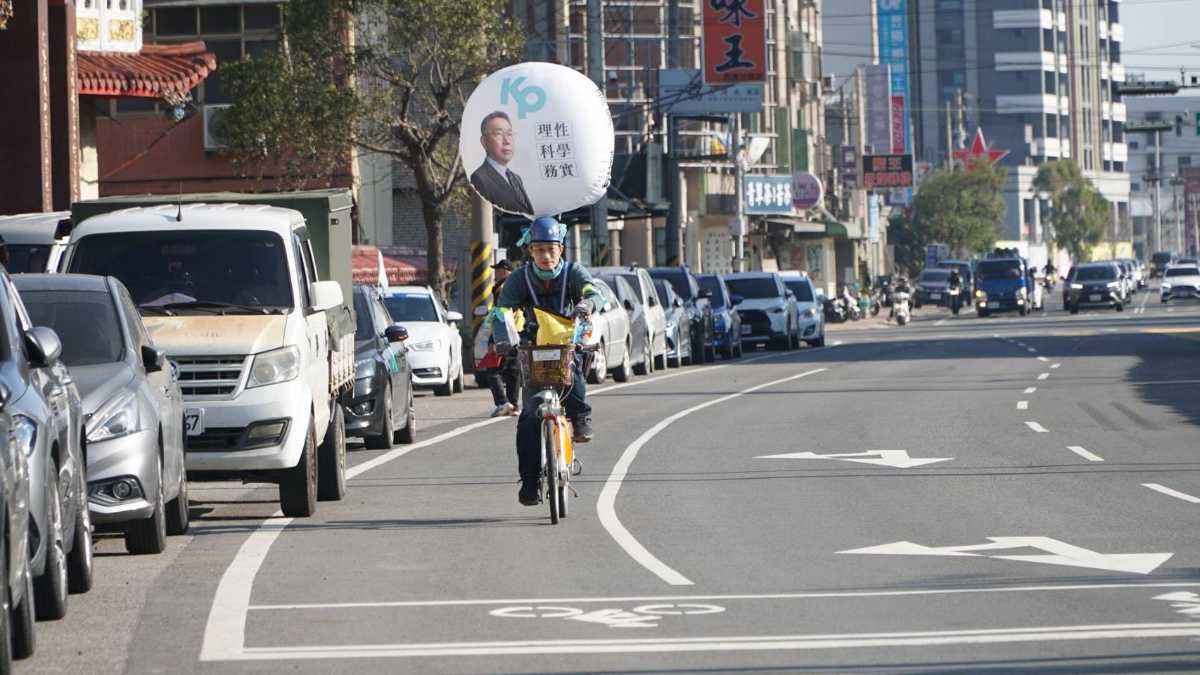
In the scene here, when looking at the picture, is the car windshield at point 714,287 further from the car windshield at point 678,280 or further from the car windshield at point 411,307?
the car windshield at point 411,307

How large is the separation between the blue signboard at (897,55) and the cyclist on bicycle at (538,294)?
112 m

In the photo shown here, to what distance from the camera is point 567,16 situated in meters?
68.8

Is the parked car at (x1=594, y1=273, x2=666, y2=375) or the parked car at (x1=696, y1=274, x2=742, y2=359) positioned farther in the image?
the parked car at (x1=696, y1=274, x2=742, y2=359)

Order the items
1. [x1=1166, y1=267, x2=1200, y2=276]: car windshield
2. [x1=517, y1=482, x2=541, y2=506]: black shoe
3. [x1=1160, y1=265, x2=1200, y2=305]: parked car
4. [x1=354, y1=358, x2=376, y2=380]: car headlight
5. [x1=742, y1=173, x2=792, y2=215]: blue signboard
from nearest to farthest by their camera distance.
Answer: [x1=517, y1=482, x2=541, y2=506]: black shoe
[x1=354, y1=358, x2=376, y2=380]: car headlight
[x1=742, y1=173, x2=792, y2=215]: blue signboard
[x1=1160, y1=265, x2=1200, y2=305]: parked car
[x1=1166, y1=267, x2=1200, y2=276]: car windshield

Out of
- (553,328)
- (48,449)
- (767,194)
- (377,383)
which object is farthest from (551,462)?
(767,194)

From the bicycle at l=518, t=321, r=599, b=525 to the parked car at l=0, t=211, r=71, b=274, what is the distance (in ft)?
34.1

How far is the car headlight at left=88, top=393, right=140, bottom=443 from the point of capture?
41.5ft

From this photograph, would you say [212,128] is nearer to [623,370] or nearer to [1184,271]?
[623,370]

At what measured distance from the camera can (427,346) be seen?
105ft

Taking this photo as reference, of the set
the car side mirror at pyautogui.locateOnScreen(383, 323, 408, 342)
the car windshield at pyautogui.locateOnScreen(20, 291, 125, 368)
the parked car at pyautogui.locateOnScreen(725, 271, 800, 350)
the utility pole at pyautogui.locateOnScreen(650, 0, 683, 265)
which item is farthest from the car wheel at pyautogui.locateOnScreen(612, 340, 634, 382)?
the car windshield at pyautogui.locateOnScreen(20, 291, 125, 368)

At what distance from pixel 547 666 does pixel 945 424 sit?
1564 cm

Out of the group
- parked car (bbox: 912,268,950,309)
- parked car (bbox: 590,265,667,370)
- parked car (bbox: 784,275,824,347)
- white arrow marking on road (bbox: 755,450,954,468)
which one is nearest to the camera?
white arrow marking on road (bbox: 755,450,954,468)

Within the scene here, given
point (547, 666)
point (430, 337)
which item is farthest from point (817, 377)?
point (547, 666)

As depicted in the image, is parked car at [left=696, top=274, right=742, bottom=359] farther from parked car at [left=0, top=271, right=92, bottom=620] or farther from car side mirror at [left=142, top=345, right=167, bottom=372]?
parked car at [left=0, top=271, right=92, bottom=620]
